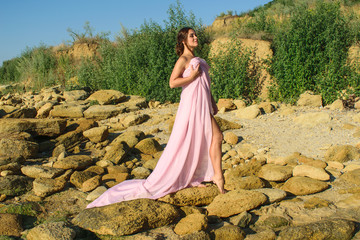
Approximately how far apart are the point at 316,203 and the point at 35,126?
17.4 feet

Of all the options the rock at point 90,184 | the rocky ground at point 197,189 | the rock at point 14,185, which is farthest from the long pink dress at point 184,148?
the rock at point 14,185

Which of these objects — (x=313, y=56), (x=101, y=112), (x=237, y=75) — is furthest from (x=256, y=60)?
(x=101, y=112)

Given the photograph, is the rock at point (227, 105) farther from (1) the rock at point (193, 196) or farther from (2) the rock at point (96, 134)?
(1) the rock at point (193, 196)

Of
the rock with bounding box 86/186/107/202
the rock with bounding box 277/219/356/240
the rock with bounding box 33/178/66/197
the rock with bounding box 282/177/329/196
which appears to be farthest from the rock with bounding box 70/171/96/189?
the rock with bounding box 277/219/356/240

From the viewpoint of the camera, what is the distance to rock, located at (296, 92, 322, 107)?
8.10 meters

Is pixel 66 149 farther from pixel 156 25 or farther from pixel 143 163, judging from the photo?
pixel 156 25

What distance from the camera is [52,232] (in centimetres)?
309

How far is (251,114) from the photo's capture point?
7492 mm

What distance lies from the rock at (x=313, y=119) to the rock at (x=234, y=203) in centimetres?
323

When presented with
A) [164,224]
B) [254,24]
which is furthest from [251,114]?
[254,24]

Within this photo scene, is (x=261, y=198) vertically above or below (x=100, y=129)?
below

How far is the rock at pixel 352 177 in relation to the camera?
4.40 m

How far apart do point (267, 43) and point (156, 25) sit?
3.75 metres

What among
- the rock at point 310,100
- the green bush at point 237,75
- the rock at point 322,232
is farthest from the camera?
the green bush at point 237,75
